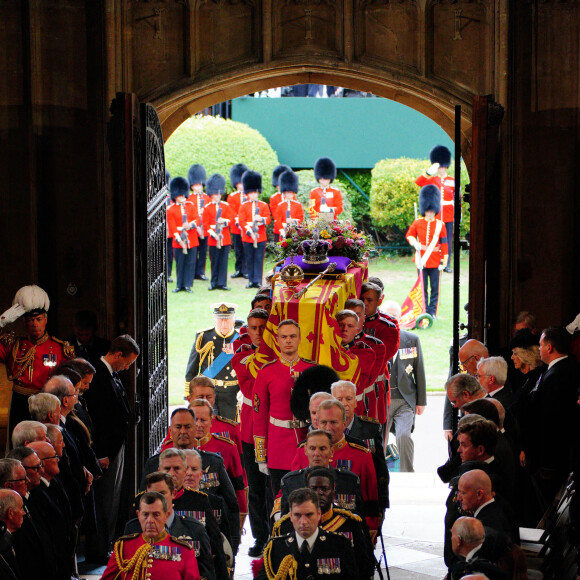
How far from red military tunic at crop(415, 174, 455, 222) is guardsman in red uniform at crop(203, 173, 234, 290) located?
11.1 feet

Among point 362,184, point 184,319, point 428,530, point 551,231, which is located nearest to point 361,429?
point 428,530

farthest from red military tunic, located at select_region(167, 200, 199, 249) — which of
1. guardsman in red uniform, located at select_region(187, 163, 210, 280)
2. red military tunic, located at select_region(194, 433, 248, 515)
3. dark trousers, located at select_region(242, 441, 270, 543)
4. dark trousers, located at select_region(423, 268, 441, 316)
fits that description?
red military tunic, located at select_region(194, 433, 248, 515)

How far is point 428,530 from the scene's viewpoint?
8.63m

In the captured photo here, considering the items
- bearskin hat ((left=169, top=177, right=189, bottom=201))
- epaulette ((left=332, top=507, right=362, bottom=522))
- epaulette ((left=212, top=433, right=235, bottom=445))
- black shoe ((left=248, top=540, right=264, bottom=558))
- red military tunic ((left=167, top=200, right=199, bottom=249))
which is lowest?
black shoe ((left=248, top=540, right=264, bottom=558))

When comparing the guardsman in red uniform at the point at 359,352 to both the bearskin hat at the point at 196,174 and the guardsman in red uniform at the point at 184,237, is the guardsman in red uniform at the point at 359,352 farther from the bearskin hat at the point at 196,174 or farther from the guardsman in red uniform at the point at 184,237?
the bearskin hat at the point at 196,174

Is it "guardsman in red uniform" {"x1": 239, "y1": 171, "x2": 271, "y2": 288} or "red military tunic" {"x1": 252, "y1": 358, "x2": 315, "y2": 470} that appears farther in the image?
"guardsman in red uniform" {"x1": 239, "y1": 171, "x2": 271, "y2": 288}

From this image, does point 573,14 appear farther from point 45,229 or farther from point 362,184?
point 362,184

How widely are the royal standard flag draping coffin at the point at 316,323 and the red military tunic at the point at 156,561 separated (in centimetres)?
293

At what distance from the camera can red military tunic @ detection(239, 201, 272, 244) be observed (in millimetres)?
21078

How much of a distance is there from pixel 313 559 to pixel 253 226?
15.6 metres

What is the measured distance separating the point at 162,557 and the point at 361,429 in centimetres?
216

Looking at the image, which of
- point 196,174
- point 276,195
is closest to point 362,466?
point 276,195

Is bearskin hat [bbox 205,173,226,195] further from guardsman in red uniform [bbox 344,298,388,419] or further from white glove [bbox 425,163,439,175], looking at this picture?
guardsman in red uniform [bbox 344,298,388,419]

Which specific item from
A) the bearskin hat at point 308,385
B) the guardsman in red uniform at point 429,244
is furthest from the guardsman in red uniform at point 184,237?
the bearskin hat at point 308,385
